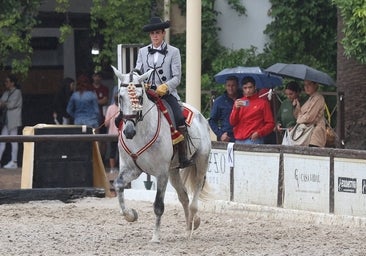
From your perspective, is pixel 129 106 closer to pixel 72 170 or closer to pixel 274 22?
pixel 72 170

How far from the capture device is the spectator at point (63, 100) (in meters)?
22.7

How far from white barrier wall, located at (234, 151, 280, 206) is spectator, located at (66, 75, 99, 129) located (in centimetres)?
582

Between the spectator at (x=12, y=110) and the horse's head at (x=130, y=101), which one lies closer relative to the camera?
the horse's head at (x=130, y=101)

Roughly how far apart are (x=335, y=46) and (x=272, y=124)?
6391mm

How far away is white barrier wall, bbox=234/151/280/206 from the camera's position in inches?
611

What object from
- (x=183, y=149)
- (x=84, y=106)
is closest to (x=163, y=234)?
(x=183, y=149)

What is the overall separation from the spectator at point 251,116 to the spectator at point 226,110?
385mm

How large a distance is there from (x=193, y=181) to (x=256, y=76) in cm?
424

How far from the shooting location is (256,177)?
622 inches

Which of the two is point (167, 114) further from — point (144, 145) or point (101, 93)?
point (101, 93)

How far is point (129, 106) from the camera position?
12383 mm

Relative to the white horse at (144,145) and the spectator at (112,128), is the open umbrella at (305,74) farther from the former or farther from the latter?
the spectator at (112,128)

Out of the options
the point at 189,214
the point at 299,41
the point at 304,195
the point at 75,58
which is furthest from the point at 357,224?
the point at 75,58

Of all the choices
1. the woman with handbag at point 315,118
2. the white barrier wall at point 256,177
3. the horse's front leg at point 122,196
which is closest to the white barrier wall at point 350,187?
the white barrier wall at point 256,177
